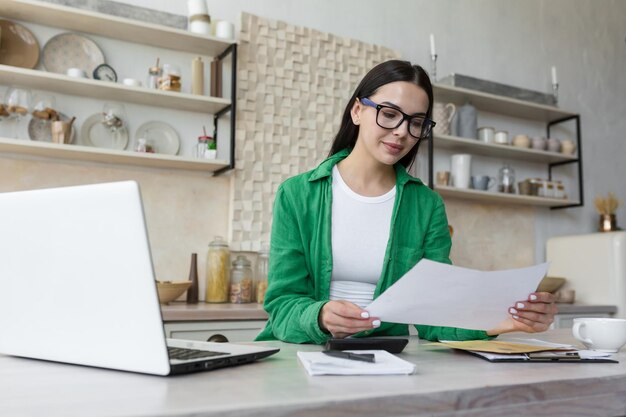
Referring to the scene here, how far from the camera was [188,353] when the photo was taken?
0.91m

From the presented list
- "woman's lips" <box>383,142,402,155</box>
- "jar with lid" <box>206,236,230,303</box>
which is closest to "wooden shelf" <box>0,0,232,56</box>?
"jar with lid" <box>206,236,230,303</box>

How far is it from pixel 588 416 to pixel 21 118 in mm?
2450

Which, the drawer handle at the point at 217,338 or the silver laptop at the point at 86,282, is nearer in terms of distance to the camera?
the silver laptop at the point at 86,282

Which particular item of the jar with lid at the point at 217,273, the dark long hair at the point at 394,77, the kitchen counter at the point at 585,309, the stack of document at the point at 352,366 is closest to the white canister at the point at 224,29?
the jar with lid at the point at 217,273

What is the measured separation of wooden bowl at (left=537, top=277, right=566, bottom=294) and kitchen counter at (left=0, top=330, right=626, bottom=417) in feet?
8.41

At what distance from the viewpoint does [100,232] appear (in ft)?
2.48

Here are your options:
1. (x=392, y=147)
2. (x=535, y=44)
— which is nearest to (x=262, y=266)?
(x=392, y=147)

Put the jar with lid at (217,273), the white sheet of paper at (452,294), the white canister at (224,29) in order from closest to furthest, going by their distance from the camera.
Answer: the white sheet of paper at (452,294) < the jar with lid at (217,273) < the white canister at (224,29)

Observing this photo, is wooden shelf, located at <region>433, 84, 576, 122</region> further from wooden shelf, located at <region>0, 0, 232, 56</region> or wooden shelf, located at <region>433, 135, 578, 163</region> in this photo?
wooden shelf, located at <region>0, 0, 232, 56</region>

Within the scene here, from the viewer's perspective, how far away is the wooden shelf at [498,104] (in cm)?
350

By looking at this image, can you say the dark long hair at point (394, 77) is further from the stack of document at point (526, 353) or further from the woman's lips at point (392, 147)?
the stack of document at point (526, 353)

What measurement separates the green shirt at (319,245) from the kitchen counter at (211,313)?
96 centimetres

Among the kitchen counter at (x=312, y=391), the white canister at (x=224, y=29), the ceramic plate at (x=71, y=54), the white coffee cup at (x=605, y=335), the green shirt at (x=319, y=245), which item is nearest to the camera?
the kitchen counter at (x=312, y=391)

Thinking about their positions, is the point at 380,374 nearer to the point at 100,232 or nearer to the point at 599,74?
the point at 100,232
